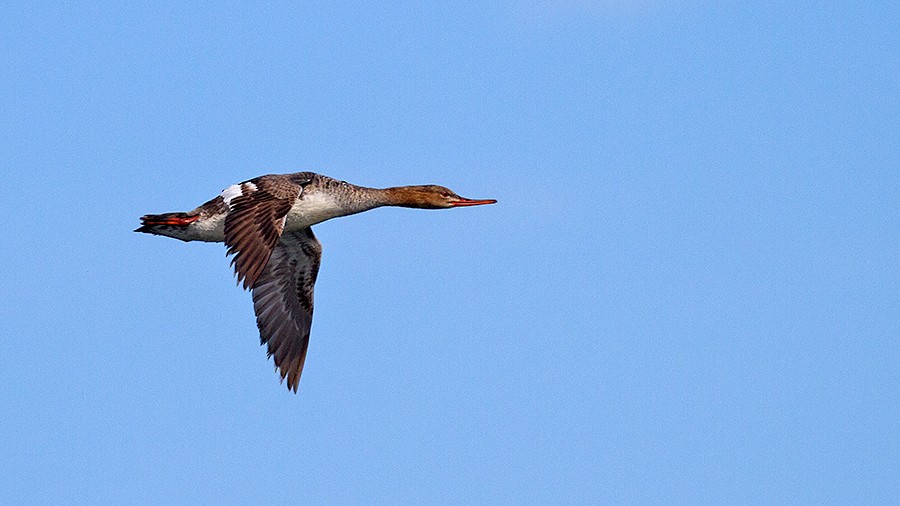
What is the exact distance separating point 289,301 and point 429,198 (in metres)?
2.68

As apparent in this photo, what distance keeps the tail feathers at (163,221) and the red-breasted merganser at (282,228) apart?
0.04 feet

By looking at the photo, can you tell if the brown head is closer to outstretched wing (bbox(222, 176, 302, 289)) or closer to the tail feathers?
outstretched wing (bbox(222, 176, 302, 289))

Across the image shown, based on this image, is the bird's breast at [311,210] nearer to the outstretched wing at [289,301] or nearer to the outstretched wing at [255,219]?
the outstretched wing at [255,219]

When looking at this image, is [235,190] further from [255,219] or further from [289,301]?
[289,301]

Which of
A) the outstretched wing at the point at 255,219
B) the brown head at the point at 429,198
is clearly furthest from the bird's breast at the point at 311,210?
the brown head at the point at 429,198

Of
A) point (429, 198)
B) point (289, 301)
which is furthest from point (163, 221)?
point (429, 198)

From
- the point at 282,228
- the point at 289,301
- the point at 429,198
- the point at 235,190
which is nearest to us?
the point at 282,228

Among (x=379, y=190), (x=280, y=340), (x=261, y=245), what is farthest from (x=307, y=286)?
(x=261, y=245)

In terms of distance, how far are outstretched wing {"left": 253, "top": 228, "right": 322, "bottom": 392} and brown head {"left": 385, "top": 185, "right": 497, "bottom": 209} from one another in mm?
1527

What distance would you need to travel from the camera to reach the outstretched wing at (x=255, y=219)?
16.6 m

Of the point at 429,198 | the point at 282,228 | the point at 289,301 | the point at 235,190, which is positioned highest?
the point at 429,198

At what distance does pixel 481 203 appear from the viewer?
65.5 ft

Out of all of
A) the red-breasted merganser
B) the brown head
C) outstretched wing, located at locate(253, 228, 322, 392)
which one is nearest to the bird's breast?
the red-breasted merganser

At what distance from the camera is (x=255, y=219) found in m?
17.3
